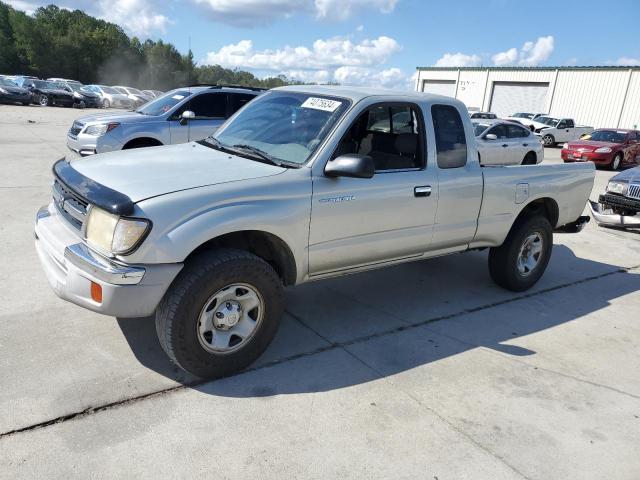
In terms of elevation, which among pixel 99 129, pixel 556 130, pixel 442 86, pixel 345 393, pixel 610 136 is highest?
pixel 442 86

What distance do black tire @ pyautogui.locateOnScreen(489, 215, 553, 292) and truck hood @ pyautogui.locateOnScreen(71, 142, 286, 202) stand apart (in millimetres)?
2810

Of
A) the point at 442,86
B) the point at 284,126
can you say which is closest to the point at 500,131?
the point at 284,126

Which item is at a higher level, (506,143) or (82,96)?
(506,143)

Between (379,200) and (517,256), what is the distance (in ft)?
7.01

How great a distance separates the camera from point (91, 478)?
2.50m

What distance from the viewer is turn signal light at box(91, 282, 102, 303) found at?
2.96 m

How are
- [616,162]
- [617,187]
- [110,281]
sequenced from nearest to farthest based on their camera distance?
1. [110,281]
2. [617,187]
3. [616,162]

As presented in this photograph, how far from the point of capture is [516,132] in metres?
14.6

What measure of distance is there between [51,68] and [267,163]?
240ft

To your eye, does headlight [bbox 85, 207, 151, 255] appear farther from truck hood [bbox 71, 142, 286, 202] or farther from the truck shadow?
the truck shadow

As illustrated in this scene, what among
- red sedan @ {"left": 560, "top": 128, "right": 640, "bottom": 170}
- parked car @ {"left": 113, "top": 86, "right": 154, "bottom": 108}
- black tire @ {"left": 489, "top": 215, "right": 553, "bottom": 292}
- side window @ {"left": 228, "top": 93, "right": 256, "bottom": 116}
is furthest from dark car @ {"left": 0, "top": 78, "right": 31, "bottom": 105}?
black tire @ {"left": 489, "top": 215, "right": 553, "bottom": 292}

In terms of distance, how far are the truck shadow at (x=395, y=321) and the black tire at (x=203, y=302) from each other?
149mm

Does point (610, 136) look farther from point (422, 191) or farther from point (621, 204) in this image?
point (422, 191)

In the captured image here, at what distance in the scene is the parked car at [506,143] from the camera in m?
13.6
